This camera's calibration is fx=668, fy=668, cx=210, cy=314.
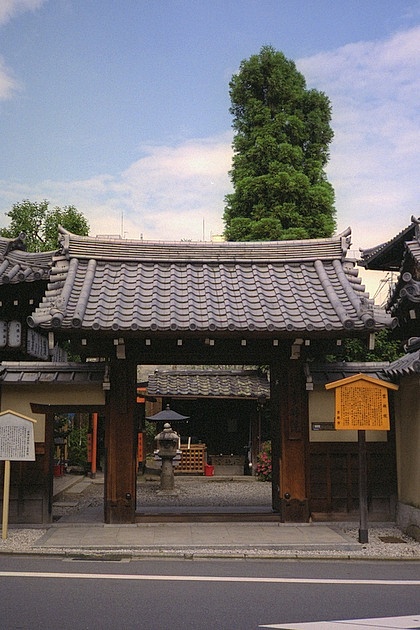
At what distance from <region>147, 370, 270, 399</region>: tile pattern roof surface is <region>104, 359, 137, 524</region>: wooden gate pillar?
1190 centimetres

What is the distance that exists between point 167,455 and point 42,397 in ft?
27.3

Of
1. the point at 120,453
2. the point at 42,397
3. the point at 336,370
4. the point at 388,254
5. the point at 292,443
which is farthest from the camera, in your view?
the point at 388,254

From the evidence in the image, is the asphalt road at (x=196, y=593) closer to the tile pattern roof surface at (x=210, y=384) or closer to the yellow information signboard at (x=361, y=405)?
the yellow information signboard at (x=361, y=405)

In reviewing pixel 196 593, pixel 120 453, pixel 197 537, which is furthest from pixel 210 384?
pixel 196 593

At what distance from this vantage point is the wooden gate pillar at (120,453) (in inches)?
511

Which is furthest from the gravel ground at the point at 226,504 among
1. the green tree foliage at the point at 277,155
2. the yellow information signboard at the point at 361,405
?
the green tree foliage at the point at 277,155

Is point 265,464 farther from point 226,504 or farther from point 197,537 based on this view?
point 197,537

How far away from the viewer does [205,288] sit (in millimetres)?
13828

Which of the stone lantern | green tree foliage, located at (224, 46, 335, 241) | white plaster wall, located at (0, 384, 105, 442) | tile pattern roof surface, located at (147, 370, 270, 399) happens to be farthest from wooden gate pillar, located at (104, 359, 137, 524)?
green tree foliage, located at (224, 46, 335, 241)

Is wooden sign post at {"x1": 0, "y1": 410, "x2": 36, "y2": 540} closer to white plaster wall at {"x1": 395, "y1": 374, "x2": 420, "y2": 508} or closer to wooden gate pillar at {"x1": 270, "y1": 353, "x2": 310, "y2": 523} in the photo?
wooden gate pillar at {"x1": 270, "y1": 353, "x2": 310, "y2": 523}

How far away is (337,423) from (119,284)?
5.26 meters

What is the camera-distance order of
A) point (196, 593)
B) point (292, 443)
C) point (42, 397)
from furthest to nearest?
point (42, 397) < point (292, 443) < point (196, 593)

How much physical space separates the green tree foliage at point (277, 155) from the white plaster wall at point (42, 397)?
13.4m

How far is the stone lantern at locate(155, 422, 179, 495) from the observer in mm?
20766
